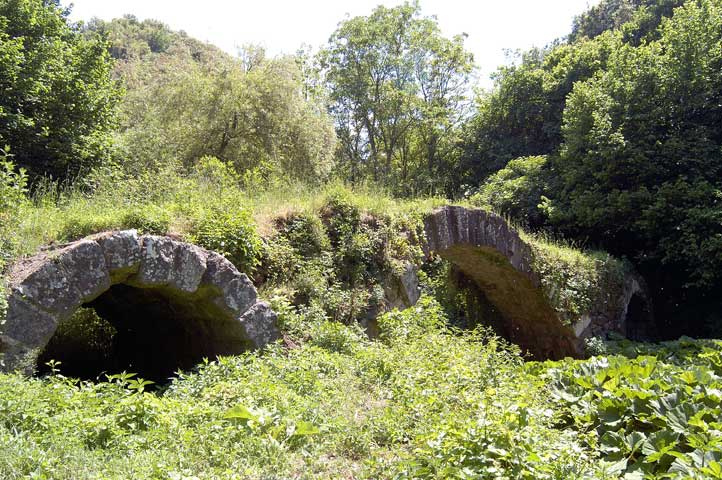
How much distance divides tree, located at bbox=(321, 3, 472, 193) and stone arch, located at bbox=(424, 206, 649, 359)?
31.5ft

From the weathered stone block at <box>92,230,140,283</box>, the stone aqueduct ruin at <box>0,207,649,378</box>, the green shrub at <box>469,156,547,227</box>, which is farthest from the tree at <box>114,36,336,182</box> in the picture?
the weathered stone block at <box>92,230,140,283</box>

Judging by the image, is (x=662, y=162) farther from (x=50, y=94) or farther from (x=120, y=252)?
(x=50, y=94)

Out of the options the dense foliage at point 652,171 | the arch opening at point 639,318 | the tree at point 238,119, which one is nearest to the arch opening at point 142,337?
the tree at point 238,119

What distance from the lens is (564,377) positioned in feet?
17.4

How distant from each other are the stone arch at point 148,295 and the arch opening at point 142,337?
0.02 meters

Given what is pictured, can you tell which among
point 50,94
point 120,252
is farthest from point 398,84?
point 120,252

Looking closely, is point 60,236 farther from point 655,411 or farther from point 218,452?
point 655,411

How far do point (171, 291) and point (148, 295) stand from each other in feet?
3.48

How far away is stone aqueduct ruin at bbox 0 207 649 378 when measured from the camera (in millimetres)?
4320

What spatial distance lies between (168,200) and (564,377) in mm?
4870

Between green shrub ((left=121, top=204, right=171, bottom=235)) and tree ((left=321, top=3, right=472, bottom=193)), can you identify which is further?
tree ((left=321, top=3, right=472, bottom=193))

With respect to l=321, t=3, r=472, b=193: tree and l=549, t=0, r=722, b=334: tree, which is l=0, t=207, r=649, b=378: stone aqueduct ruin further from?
l=321, t=3, r=472, b=193: tree

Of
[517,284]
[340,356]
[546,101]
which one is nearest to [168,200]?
[340,356]

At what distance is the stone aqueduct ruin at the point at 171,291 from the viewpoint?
4.32 m
